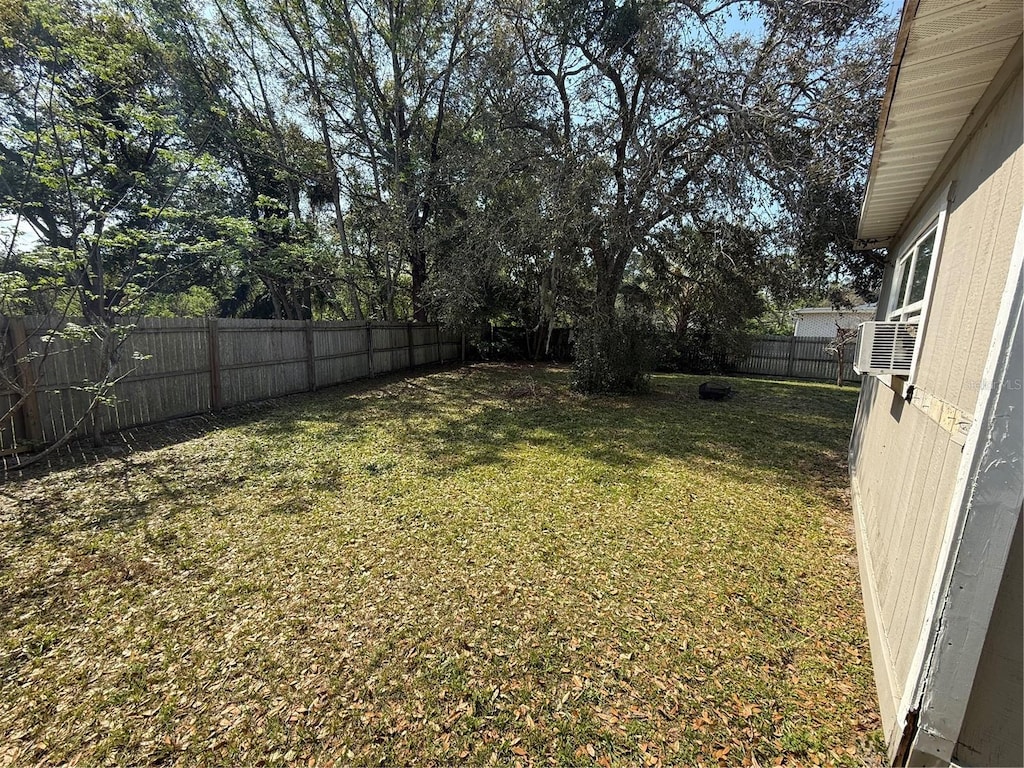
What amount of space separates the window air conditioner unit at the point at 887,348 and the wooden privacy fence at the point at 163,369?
699cm

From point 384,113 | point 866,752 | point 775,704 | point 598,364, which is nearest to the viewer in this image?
point 866,752

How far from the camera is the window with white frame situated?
260 cm

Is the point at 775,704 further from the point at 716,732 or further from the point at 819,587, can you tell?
the point at 819,587

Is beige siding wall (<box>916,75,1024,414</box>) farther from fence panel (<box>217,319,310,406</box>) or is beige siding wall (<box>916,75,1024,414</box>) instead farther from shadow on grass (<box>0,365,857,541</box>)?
fence panel (<box>217,319,310,406</box>)

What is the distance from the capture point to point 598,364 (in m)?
9.08

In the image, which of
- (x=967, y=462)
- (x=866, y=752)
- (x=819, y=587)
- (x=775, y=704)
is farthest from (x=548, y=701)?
(x=819, y=587)

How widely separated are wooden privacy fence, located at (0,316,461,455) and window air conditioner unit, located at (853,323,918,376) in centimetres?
699

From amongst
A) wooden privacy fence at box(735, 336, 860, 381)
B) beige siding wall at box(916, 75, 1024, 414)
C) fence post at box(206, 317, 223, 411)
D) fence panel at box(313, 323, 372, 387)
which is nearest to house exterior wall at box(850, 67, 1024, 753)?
beige siding wall at box(916, 75, 1024, 414)

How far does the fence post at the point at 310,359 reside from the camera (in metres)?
8.98

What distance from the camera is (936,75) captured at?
5.92 ft

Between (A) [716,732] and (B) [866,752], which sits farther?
(A) [716,732]

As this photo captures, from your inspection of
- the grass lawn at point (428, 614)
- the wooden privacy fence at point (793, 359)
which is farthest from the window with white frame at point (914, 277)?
the wooden privacy fence at point (793, 359)

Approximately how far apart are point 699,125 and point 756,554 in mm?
6356

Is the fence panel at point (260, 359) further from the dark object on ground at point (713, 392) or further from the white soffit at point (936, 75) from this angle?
the dark object on ground at point (713, 392)
